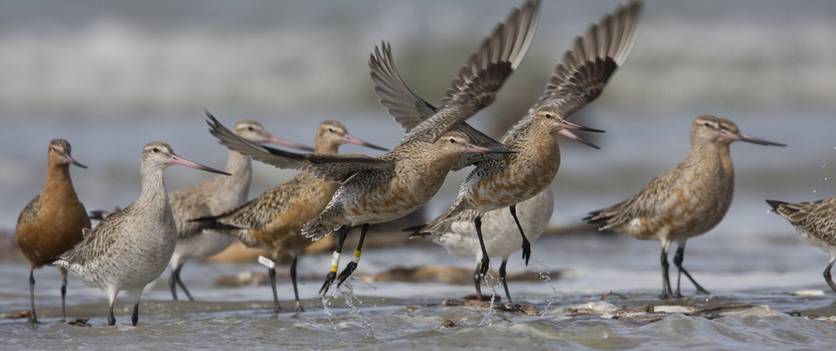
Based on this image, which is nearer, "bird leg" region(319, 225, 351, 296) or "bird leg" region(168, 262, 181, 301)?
"bird leg" region(319, 225, 351, 296)

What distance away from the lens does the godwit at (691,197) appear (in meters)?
7.89

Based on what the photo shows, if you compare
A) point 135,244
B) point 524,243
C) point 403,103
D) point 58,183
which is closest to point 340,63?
point 58,183

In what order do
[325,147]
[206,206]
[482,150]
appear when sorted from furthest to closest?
[206,206] → [325,147] → [482,150]

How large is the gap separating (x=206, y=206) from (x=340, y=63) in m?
19.2

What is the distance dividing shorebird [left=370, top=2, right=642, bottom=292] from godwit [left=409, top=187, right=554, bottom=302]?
5.3 inches

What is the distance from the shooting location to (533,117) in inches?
277

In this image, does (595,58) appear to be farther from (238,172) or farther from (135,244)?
(135,244)

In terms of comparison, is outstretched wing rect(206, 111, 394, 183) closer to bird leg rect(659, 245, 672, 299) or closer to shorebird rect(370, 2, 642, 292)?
shorebird rect(370, 2, 642, 292)

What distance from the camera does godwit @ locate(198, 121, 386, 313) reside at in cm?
759

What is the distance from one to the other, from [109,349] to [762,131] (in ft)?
54.4

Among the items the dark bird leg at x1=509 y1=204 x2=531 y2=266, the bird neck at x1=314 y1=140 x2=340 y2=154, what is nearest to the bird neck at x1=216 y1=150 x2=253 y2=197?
the bird neck at x1=314 y1=140 x2=340 y2=154

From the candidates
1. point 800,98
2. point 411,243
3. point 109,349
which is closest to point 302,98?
point 800,98

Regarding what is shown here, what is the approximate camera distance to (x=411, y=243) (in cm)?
1055

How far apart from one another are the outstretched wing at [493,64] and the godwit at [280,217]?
3.47 feet
